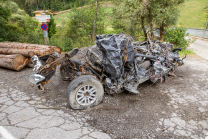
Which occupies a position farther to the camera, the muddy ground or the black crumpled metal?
the black crumpled metal

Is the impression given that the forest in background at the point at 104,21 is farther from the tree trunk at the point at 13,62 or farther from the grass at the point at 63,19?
the tree trunk at the point at 13,62

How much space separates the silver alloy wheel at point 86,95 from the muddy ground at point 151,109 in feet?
0.75

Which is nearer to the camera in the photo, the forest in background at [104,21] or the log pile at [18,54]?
the log pile at [18,54]

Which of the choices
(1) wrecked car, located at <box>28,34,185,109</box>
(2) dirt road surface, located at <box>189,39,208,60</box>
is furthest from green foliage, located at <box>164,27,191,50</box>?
(1) wrecked car, located at <box>28,34,185,109</box>

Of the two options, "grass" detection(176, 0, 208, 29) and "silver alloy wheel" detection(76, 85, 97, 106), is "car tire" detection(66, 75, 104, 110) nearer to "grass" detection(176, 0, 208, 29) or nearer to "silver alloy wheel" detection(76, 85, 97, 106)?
"silver alloy wheel" detection(76, 85, 97, 106)

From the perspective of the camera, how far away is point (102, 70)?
3707 mm

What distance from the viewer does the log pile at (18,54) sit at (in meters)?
6.19

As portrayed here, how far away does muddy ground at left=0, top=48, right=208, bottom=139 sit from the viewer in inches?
110

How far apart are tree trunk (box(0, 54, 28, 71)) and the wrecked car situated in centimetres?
312

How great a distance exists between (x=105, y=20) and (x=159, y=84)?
10.4 m

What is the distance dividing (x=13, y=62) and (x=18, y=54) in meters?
0.46

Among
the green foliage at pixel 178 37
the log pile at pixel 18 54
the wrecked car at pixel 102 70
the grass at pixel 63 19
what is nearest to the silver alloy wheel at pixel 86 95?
the wrecked car at pixel 102 70

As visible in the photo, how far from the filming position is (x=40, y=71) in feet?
11.0

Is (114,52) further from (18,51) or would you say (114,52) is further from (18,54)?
(18,51)
